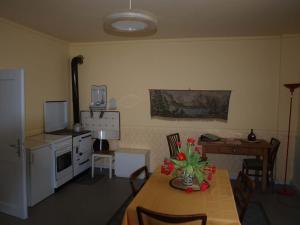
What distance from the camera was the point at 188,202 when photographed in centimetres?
212

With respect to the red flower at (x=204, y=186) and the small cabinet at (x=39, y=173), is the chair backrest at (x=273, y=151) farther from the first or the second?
the small cabinet at (x=39, y=173)

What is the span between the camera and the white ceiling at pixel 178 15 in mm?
2838

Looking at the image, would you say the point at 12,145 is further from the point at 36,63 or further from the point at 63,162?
the point at 36,63

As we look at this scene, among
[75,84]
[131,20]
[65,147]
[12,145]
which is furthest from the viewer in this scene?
[75,84]

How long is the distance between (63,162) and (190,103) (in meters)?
2.40

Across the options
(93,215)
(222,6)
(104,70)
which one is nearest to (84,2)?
(222,6)

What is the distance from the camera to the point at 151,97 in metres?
4.84

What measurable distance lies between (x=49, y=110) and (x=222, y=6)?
3353mm

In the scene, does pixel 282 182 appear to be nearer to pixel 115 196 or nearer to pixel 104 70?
pixel 115 196

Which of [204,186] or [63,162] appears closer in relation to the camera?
[204,186]

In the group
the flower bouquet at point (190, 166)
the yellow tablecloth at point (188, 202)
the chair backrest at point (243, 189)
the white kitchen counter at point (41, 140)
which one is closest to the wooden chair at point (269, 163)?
the chair backrest at point (243, 189)

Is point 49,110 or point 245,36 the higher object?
point 245,36

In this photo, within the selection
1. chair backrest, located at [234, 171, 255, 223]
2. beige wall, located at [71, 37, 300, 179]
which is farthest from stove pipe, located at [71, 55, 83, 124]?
chair backrest, located at [234, 171, 255, 223]

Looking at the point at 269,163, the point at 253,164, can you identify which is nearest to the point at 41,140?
the point at 253,164
